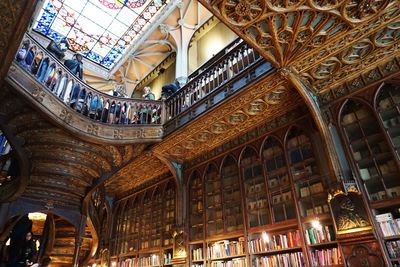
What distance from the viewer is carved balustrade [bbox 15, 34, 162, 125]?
4.26m

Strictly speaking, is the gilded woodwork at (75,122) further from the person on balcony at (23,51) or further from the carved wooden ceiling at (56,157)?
the person on balcony at (23,51)

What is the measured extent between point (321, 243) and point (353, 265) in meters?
0.50

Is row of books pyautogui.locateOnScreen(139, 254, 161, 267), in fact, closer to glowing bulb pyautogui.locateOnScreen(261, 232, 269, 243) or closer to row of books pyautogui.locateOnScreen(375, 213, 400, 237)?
glowing bulb pyautogui.locateOnScreen(261, 232, 269, 243)

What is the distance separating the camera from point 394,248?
3201 mm

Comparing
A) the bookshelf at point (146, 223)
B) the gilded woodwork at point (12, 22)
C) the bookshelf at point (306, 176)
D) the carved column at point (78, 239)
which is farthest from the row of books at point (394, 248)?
the carved column at point (78, 239)

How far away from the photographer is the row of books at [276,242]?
4109 mm

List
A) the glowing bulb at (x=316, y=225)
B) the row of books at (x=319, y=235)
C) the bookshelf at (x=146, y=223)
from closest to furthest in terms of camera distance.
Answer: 1. the row of books at (x=319, y=235)
2. the glowing bulb at (x=316, y=225)
3. the bookshelf at (x=146, y=223)

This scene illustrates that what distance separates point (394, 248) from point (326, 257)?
2.76 feet

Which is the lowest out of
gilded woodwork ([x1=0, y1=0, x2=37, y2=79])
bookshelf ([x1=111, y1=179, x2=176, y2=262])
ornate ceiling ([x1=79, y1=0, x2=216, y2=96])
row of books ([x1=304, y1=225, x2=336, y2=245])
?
row of books ([x1=304, y1=225, x2=336, y2=245])

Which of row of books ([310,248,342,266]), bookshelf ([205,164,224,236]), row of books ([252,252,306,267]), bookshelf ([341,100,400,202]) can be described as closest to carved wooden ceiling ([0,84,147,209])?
bookshelf ([205,164,224,236])

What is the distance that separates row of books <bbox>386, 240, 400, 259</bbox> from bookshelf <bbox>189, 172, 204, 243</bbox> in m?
3.23

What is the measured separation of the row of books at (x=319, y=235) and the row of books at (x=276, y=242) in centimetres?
15

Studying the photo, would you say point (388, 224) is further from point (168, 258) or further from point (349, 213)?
point (168, 258)

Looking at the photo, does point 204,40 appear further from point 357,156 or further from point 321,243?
point 321,243
